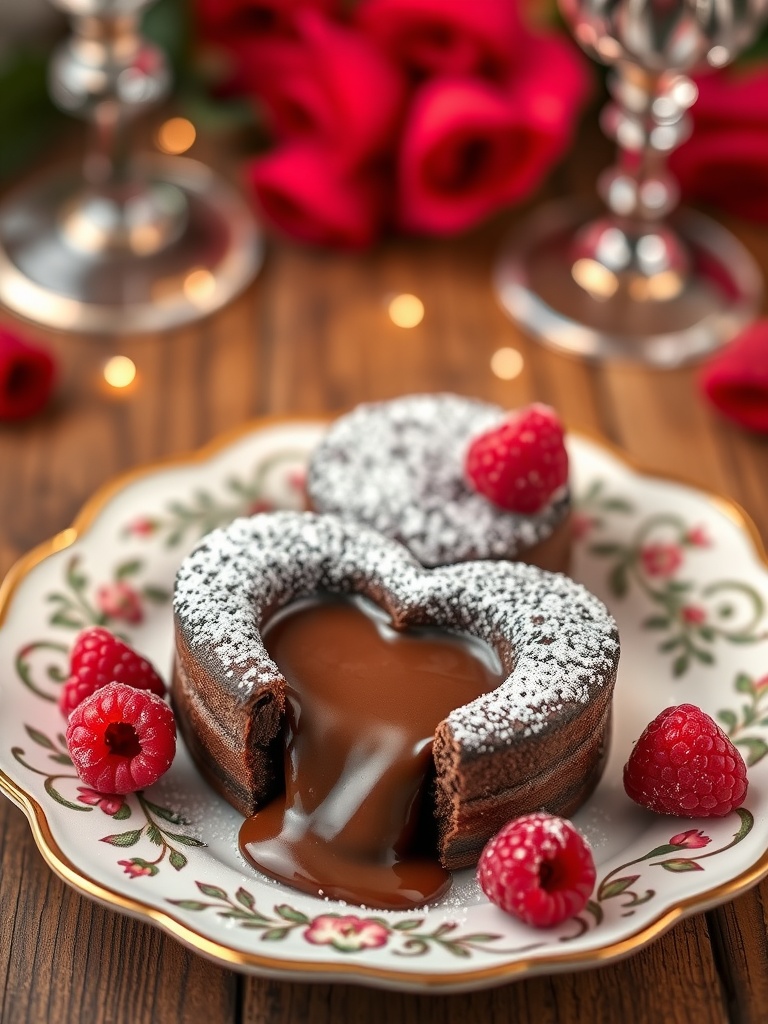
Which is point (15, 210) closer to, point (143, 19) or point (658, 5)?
point (143, 19)

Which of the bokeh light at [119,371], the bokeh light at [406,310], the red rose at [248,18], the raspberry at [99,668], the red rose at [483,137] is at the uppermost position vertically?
the red rose at [248,18]

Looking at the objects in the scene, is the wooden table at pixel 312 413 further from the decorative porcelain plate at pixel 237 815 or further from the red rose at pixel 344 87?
the red rose at pixel 344 87

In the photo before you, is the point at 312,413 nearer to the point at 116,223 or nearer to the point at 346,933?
the point at 116,223

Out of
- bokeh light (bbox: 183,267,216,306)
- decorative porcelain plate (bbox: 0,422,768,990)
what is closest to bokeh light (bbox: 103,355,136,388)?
bokeh light (bbox: 183,267,216,306)

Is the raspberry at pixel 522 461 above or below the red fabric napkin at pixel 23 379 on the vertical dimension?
above

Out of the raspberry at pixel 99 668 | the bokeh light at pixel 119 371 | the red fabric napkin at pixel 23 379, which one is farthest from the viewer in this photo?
the bokeh light at pixel 119 371

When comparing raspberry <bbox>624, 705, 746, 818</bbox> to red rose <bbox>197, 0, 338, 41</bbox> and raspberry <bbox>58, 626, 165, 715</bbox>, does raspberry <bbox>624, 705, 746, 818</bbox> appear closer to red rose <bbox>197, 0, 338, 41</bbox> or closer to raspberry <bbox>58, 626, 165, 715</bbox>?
raspberry <bbox>58, 626, 165, 715</bbox>

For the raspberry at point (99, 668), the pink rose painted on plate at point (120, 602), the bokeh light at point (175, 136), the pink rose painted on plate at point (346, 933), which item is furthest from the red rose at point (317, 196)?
the pink rose painted on plate at point (346, 933)
